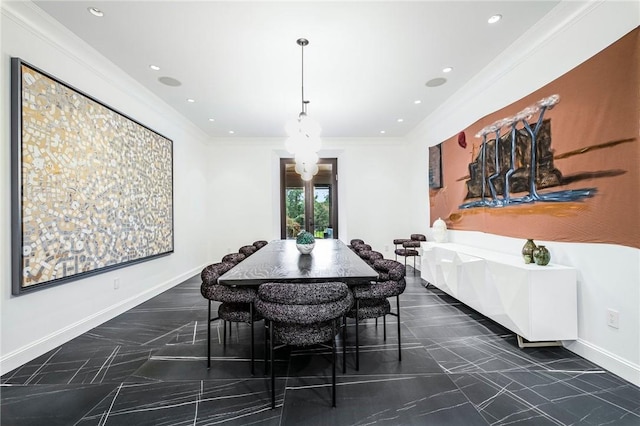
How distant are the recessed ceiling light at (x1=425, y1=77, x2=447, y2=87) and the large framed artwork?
3982mm

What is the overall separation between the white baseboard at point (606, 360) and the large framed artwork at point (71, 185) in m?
4.54

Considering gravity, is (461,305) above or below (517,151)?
below

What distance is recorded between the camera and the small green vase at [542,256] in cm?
233

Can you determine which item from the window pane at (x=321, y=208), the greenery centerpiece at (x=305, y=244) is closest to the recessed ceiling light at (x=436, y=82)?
the greenery centerpiece at (x=305, y=244)

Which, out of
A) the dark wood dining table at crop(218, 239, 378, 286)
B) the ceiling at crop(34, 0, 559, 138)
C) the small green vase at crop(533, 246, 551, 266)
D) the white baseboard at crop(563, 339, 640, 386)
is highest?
the ceiling at crop(34, 0, 559, 138)

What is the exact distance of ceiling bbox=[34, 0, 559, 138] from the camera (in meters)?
2.28

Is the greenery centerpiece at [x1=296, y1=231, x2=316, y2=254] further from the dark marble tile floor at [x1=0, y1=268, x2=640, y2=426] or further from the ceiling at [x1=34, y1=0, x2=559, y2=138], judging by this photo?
the ceiling at [x1=34, y1=0, x2=559, y2=138]

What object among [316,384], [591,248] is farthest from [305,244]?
[591,248]

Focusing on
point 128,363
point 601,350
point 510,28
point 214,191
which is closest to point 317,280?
point 128,363

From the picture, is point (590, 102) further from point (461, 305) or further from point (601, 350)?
point (461, 305)

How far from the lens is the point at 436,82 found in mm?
3646

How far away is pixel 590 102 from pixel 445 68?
61.8 inches

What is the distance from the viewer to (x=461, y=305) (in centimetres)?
355

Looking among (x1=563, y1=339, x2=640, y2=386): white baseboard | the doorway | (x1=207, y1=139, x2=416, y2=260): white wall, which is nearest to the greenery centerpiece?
(x1=563, y1=339, x2=640, y2=386): white baseboard
